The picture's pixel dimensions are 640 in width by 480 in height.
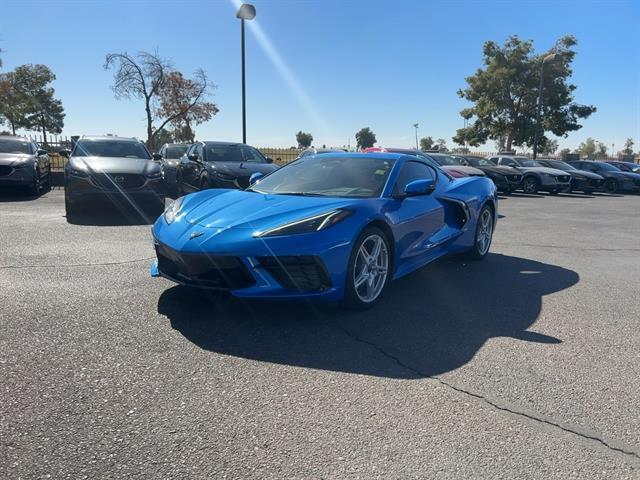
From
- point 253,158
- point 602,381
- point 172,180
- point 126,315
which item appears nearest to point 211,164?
point 253,158

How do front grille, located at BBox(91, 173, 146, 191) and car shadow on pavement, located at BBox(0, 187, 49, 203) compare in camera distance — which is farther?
car shadow on pavement, located at BBox(0, 187, 49, 203)

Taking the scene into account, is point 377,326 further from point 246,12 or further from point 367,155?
point 246,12

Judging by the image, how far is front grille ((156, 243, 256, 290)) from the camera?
352cm

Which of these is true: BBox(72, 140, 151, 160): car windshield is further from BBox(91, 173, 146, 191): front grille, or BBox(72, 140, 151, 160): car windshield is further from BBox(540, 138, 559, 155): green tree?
BBox(540, 138, 559, 155): green tree

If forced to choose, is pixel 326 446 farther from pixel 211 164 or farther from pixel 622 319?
pixel 211 164

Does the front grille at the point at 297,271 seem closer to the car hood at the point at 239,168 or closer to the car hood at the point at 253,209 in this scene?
the car hood at the point at 253,209

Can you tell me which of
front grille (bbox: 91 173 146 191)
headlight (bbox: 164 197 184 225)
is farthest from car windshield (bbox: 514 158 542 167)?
headlight (bbox: 164 197 184 225)

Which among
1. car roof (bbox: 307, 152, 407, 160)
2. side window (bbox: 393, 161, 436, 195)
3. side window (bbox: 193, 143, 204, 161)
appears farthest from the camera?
side window (bbox: 193, 143, 204, 161)

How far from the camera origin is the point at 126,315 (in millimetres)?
3770

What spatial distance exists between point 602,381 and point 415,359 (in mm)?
1097

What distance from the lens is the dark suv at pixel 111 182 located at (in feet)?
29.2

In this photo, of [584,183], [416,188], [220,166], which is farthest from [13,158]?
[584,183]

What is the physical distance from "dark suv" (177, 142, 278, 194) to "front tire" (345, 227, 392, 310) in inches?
262

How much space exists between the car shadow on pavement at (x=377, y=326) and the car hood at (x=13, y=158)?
930cm
